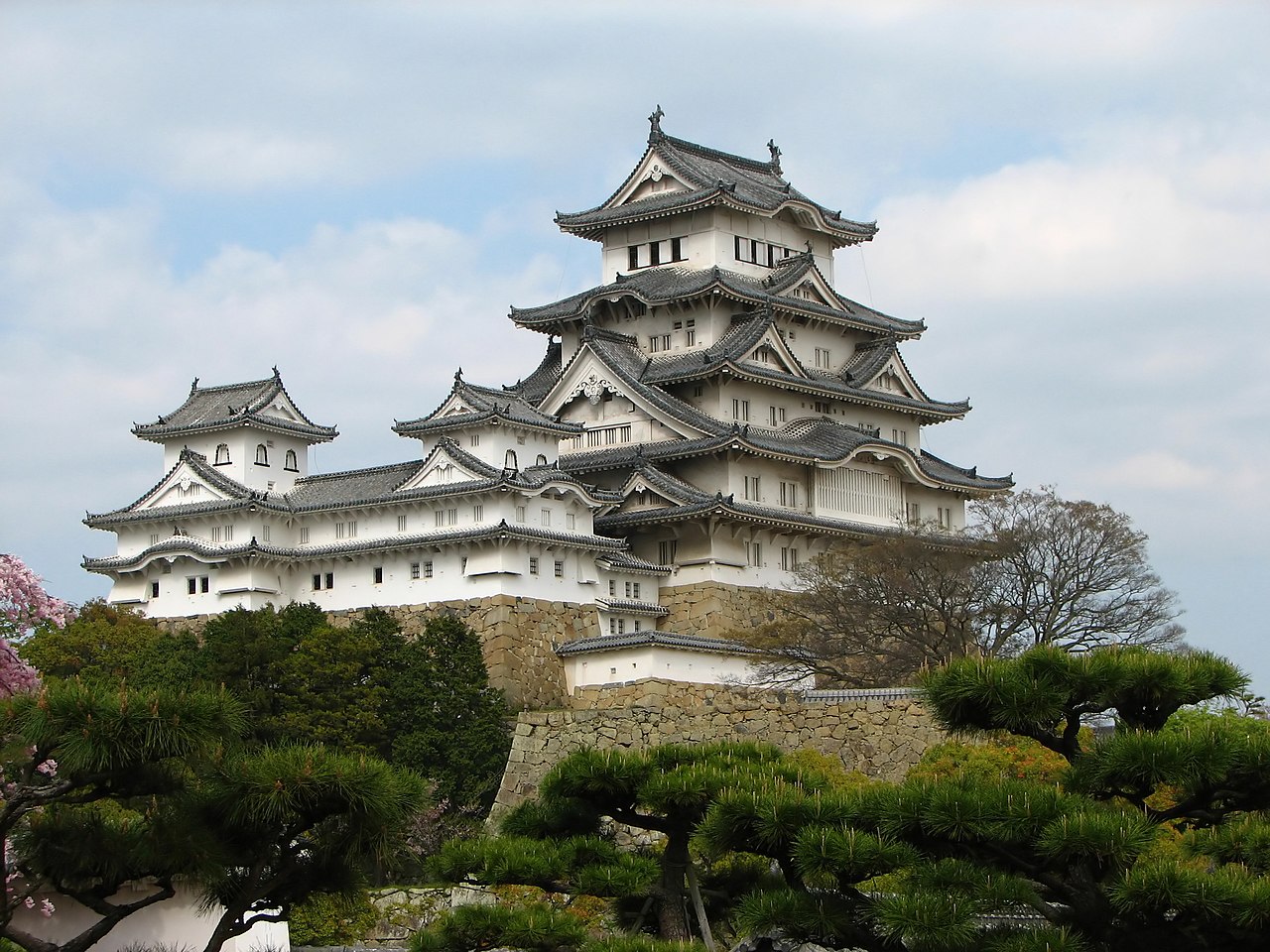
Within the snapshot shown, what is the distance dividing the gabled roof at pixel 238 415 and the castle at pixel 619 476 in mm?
78

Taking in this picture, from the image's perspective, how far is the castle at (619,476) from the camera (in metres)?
45.2

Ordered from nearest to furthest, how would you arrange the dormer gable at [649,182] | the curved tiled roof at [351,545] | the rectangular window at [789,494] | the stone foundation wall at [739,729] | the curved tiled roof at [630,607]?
the stone foundation wall at [739,729] → the curved tiled roof at [351,545] → the curved tiled roof at [630,607] → the rectangular window at [789,494] → the dormer gable at [649,182]

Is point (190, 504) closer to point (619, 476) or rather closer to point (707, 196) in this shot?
point (619, 476)

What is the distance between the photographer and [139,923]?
69.8ft

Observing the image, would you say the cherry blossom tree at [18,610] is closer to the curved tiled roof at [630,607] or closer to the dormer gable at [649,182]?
the curved tiled roof at [630,607]

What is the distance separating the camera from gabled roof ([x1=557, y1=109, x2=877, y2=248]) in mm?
53844

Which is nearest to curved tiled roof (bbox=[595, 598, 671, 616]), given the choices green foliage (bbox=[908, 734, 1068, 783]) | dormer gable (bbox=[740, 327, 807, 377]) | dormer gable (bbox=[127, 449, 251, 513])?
dormer gable (bbox=[740, 327, 807, 377])

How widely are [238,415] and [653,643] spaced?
41.8 ft

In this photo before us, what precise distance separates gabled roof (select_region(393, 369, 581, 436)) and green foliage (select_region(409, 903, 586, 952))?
84.3ft

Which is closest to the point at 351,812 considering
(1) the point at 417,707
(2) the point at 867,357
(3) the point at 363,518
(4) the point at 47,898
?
(4) the point at 47,898

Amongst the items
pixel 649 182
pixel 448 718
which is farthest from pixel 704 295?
pixel 448 718

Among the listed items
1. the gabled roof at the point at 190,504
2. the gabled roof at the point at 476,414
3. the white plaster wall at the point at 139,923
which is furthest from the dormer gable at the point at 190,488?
the white plaster wall at the point at 139,923

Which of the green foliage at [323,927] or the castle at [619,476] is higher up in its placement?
the castle at [619,476]

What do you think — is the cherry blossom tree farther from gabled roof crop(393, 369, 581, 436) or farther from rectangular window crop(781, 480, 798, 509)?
rectangular window crop(781, 480, 798, 509)
